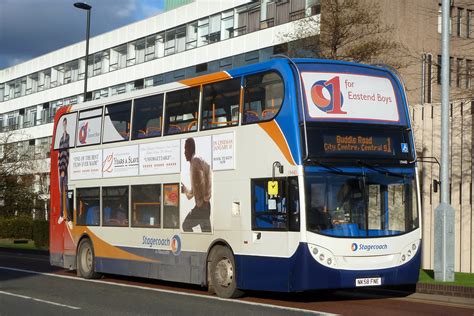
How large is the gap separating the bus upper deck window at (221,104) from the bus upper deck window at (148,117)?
176 centimetres

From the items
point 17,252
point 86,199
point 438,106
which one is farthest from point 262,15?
point 86,199

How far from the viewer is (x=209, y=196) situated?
52.5 ft

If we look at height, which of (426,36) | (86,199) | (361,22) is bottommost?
(86,199)

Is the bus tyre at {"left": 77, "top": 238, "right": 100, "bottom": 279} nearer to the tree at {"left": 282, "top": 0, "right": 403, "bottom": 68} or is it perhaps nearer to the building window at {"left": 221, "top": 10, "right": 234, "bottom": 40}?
the tree at {"left": 282, "top": 0, "right": 403, "bottom": 68}

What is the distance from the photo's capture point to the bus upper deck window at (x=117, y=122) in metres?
18.9

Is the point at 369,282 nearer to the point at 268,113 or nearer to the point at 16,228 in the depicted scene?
the point at 268,113

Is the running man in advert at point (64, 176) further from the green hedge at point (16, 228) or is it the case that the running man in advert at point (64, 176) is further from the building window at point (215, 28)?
the green hedge at point (16, 228)

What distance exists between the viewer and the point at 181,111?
17.0m

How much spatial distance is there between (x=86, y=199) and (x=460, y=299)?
1005 centimetres

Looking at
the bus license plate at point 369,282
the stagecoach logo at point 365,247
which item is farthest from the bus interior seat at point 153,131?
the bus license plate at point 369,282

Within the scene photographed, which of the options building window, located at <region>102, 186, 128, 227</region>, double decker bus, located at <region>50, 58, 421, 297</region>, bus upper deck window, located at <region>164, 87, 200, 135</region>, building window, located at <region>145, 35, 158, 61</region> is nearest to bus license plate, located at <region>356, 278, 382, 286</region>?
double decker bus, located at <region>50, 58, 421, 297</region>

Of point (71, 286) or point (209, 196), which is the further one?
point (71, 286)

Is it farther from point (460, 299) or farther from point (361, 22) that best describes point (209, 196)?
point (361, 22)

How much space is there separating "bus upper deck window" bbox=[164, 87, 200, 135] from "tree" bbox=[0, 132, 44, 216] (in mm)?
36244
